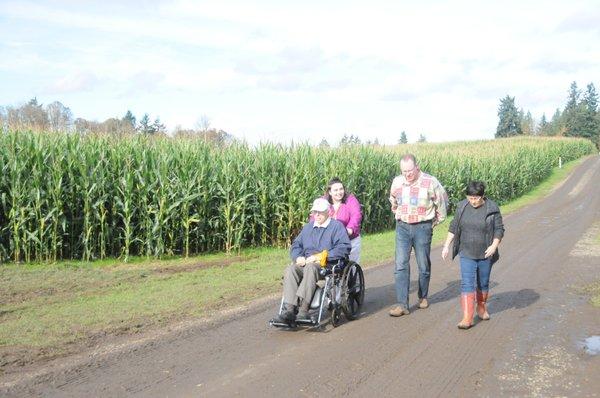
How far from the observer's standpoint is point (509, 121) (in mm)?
117000

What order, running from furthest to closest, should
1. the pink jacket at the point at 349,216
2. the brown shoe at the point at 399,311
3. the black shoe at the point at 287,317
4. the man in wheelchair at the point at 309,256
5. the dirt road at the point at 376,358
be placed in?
the pink jacket at the point at 349,216, the brown shoe at the point at 399,311, the man in wheelchair at the point at 309,256, the black shoe at the point at 287,317, the dirt road at the point at 376,358

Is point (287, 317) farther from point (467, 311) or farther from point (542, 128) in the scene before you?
point (542, 128)

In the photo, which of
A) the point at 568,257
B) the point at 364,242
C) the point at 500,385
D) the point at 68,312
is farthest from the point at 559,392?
the point at 364,242

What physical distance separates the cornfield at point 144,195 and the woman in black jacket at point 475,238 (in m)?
8.45

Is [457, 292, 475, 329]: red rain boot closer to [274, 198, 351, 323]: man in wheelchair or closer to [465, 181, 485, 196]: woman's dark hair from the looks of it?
[465, 181, 485, 196]: woman's dark hair

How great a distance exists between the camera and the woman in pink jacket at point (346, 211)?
348 inches

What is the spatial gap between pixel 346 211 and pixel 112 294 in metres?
4.34

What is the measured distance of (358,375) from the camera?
19.4 feet

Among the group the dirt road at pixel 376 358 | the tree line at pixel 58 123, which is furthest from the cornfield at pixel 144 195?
the dirt road at pixel 376 358

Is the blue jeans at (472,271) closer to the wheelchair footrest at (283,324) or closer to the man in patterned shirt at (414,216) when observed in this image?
the man in patterned shirt at (414,216)

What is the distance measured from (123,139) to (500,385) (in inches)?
476

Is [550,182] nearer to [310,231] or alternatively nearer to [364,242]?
[364,242]

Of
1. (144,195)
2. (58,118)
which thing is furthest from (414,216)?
(58,118)

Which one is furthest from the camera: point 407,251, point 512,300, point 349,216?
point 512,300
